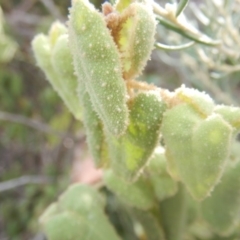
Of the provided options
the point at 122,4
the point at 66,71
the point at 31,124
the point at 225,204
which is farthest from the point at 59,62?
the point at 31,124

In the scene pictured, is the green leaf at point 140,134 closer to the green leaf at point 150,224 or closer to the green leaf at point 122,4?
the green leaf at point 122,4

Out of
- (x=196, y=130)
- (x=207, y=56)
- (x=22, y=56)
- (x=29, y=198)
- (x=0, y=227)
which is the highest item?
Result: (x=196, y=130)

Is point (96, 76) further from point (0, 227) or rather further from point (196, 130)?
point (0, 227)

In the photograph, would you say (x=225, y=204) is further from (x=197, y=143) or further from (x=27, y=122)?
(x=27, y=122)

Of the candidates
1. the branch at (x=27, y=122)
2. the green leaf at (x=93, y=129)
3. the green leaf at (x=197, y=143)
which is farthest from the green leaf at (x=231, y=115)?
the branch at (x=27, y=122)

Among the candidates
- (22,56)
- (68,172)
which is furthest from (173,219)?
(22,56)

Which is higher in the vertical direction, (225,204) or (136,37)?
(136,37)
